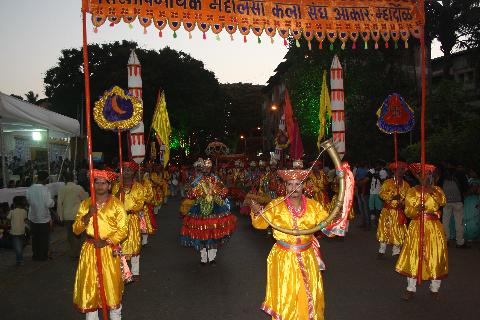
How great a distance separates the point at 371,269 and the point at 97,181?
5.49 metres

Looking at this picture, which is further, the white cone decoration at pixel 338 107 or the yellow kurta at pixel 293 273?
the white cone decoration at pixel 338 107

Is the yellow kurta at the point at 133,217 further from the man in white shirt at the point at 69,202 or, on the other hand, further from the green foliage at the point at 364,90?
the green foliage at the point at 364,90

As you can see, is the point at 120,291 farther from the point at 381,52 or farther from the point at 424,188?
the point at 381,52

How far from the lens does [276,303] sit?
4680 millimetres

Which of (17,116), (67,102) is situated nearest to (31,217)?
(17,116)

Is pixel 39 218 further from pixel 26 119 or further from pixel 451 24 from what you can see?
pixel 451 24

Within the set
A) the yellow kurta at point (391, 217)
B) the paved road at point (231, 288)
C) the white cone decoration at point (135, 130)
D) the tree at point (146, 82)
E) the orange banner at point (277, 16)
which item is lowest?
the paved road at point (231, 288)

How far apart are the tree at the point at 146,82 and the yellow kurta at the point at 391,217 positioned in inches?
1171

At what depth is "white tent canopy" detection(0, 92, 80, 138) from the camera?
11641 millimetres

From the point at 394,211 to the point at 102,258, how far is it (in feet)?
20.9

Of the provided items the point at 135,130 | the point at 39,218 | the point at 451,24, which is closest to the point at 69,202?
the point at 39,218

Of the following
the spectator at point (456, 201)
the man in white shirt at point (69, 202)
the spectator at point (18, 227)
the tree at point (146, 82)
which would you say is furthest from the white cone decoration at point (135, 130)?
the tree at point (146, 82)

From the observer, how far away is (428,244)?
263 inches

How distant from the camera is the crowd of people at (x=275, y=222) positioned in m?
4.64
